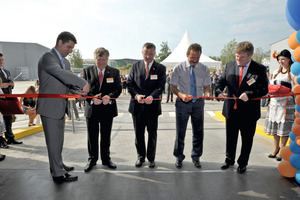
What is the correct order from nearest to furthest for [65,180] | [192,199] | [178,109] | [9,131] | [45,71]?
[192,199], [45,71], [65,180], [178,109], [9,131]

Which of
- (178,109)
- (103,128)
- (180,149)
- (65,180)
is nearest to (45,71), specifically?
(103,128)

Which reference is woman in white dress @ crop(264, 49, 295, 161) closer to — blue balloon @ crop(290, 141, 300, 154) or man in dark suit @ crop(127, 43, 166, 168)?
blue balloon @ crop(290, 141, 300, 154)

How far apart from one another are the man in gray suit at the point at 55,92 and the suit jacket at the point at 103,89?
441mm

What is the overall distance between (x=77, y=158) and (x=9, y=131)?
2035 millimetres

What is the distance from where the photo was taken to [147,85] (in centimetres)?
335

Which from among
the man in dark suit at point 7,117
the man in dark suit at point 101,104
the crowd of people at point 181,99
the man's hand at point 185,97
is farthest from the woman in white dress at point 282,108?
the man in dark suit at point 7,117

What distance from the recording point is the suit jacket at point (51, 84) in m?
2.50

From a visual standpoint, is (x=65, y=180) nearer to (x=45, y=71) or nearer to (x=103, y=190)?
(x=103, y=190)

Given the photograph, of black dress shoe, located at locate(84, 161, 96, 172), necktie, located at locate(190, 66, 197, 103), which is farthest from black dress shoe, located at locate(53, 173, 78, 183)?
necktie, located at locate(190, 66, 197, 103)

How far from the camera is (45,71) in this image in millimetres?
2568

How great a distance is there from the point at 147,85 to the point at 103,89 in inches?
27.7

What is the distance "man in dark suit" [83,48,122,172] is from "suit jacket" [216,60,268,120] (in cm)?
177

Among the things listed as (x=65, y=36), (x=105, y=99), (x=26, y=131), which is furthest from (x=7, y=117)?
(x=65, y=36)

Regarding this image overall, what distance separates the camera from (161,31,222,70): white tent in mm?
17073
